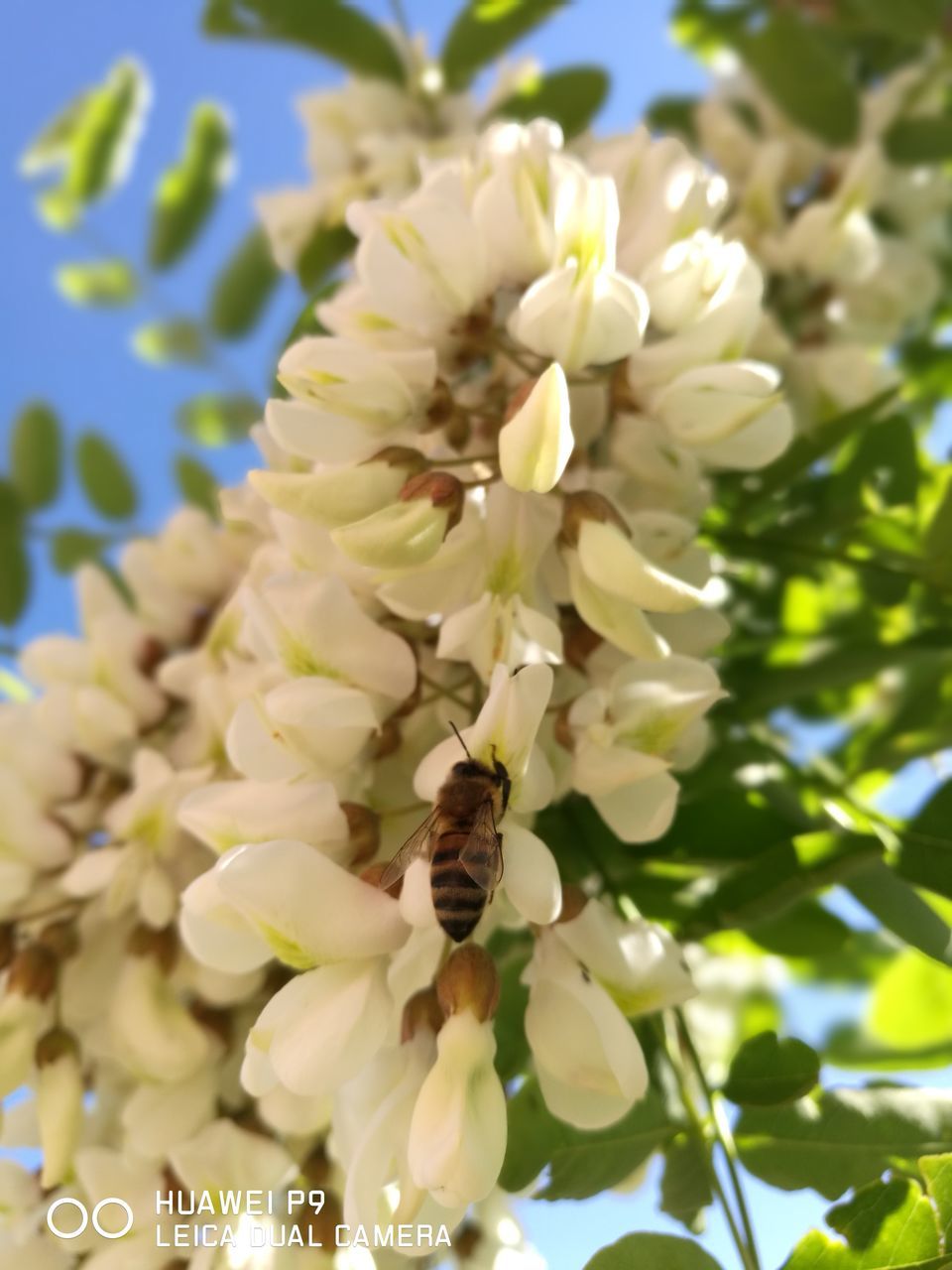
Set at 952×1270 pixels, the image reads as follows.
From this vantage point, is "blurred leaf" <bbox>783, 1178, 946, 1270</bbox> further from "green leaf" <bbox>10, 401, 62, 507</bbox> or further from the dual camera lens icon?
"green leaf" <bbox>10, 401, 62, 507</bbox>

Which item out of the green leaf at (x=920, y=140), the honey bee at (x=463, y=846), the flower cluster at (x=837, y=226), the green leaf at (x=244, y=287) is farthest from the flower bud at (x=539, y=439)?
the green leaf at (x=244, y=287)

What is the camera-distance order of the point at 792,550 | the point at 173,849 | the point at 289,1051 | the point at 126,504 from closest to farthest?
the point at 289,1051 < the point at 173,849 < the point at 792,550 < the point at 126,504

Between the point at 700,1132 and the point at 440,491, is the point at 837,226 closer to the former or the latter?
the point at 440,491

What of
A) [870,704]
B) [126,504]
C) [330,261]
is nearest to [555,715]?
[330,261]

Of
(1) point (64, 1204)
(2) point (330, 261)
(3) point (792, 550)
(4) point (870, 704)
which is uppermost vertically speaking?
(2) point (330, 261)

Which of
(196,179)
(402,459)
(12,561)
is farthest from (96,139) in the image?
(402,459)

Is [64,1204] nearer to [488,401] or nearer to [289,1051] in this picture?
[289,1051]

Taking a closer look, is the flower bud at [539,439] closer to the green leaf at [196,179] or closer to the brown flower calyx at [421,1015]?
the brown flower calyx at [421,1015]
